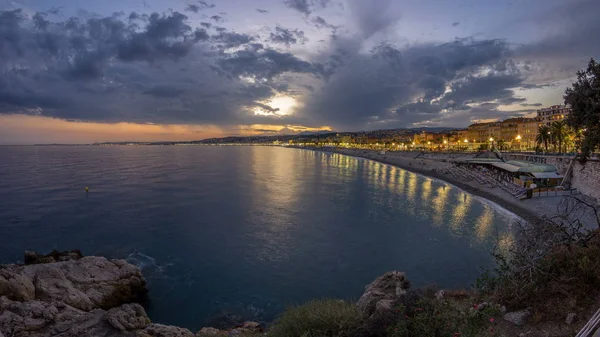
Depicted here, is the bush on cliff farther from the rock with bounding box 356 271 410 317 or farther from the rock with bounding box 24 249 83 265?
the rock with bounding box 24 249 83 265

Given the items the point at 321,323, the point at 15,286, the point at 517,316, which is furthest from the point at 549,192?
the point at 15,286

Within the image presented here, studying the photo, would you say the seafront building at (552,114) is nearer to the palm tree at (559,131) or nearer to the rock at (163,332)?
the palm tree at (559,131)

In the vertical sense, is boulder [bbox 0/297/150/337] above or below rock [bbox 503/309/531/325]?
below

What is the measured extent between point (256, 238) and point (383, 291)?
15385mm

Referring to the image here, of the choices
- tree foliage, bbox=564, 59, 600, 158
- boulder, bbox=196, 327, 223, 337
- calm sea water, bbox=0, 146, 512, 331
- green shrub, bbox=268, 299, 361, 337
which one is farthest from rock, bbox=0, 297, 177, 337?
tree foliage, bbox=564, 59, 600, 158

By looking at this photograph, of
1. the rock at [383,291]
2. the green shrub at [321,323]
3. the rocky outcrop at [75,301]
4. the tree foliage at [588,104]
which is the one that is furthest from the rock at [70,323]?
the tree foliage at [588,104]

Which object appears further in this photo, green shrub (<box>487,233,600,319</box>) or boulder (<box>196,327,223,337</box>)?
boulder (<box>196,327,223,337</box>)

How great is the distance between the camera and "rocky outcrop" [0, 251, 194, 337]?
905 centimetres

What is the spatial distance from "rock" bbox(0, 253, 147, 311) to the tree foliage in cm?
2685

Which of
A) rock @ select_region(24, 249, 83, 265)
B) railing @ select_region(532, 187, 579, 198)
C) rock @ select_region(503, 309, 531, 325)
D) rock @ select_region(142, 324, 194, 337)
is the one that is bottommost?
rock @ select_region(24, 249, 83, 265)

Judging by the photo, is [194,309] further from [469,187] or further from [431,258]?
[469,187]

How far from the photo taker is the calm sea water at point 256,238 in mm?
15633

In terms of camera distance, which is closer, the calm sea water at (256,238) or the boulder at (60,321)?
the boulder at (60,321)

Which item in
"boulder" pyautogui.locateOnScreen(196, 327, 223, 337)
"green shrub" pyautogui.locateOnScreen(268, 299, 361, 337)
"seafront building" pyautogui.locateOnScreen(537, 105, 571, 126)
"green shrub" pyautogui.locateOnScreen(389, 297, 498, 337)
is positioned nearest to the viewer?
"green shrub" pyautogui.locateOnScreen(389, 297, 498, 337)
